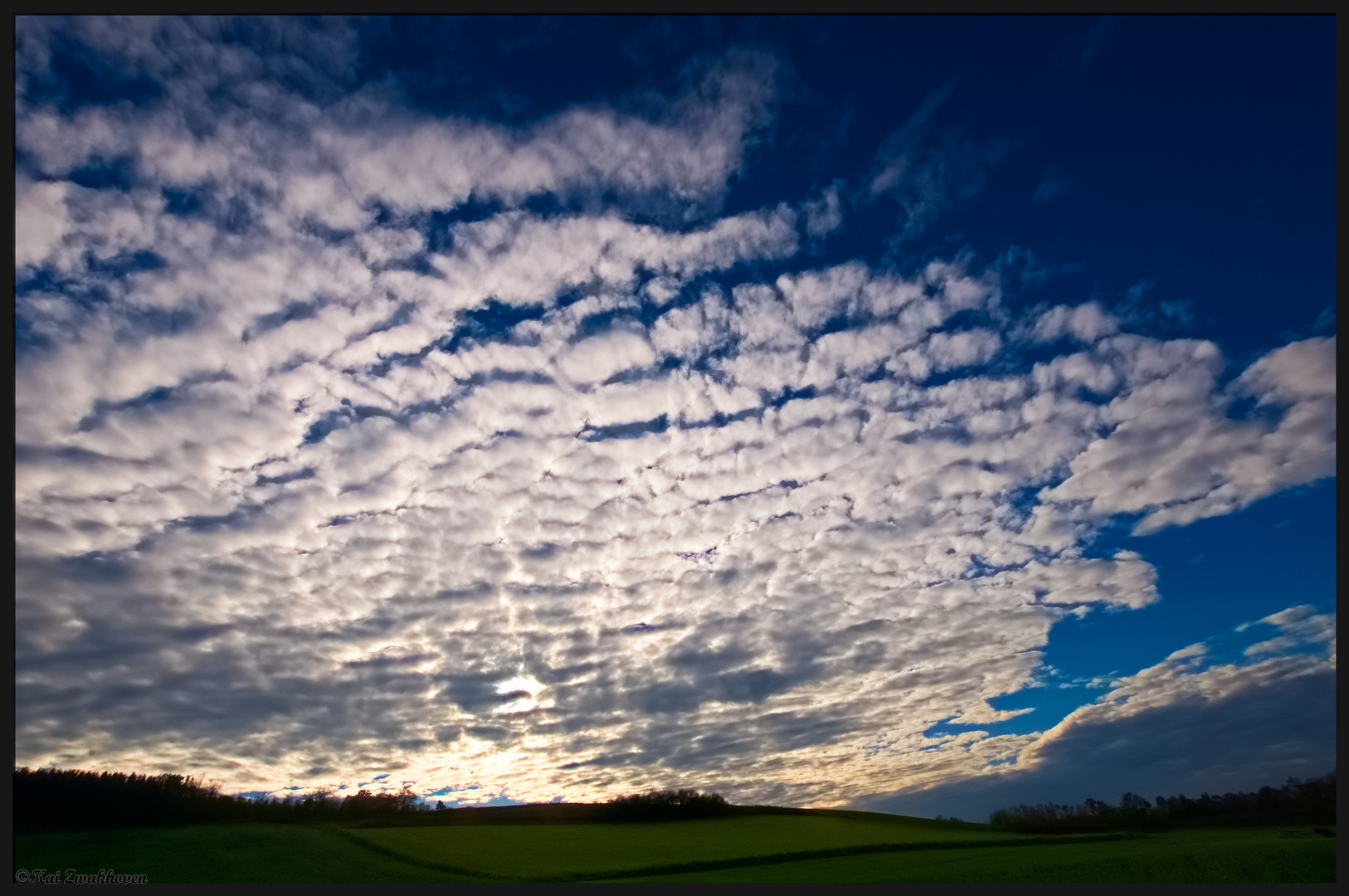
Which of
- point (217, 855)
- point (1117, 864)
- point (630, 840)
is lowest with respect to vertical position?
point (630, 840)

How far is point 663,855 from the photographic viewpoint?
42.7 metres

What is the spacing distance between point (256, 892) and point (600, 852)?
1980 centimetres

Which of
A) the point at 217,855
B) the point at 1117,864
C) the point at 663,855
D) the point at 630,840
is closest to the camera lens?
the point at 1117,864

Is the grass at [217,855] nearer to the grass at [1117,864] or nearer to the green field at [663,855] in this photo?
the green field at [663,855]

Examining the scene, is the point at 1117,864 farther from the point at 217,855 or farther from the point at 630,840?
the point at 217,855

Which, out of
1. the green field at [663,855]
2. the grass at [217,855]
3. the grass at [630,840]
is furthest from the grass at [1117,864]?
the grass at [217,855]

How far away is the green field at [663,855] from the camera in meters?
30.3

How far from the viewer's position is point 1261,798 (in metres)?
43.7

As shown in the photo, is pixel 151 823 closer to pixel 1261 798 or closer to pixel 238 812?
pixel 238 812

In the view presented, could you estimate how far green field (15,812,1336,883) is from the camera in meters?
30.3

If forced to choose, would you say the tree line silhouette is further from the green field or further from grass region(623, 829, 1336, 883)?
grass region(623, 829, 1336, 883)

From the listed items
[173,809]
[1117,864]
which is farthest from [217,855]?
[1117,864]

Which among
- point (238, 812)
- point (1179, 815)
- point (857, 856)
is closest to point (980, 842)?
point (857, 856)

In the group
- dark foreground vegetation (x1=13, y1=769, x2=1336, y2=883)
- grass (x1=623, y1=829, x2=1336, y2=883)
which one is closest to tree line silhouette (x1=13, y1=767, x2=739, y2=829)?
dark foreground vegetation (x1=13, y1=769, x2=1336, y2=883)
